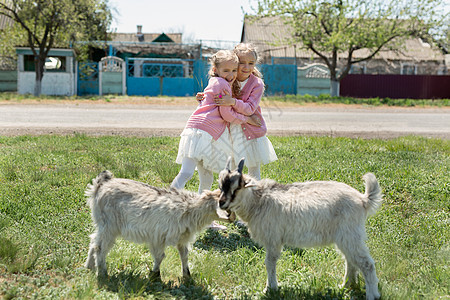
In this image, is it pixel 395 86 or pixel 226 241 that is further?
pixel 395 86

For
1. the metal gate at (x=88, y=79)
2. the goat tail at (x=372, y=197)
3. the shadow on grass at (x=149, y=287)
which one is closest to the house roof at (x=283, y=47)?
the metal gate at (x=88, y=79)

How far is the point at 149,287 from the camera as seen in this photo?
11.6ft

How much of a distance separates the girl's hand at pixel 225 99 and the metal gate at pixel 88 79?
78.4ft

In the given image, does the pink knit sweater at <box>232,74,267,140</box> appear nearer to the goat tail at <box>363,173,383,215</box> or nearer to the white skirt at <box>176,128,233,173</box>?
the white skirt at <box>176,128,233,173</box>

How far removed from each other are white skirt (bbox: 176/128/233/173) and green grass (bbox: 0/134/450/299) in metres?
0.87

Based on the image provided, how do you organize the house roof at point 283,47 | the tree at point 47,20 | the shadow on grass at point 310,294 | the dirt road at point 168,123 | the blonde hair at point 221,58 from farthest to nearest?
the house roof at point 283,47, the tree at point 47,20, the dirt road at point 168,123, the blonde hair at point 221,58, the shadow on grass at point 310,294

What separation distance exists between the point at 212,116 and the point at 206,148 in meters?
0.37

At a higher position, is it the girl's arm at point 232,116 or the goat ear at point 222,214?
the girl's arm at point 232,116

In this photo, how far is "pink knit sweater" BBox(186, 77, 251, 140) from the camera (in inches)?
177

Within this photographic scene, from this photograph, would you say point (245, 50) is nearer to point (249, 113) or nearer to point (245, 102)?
point (245, 102)

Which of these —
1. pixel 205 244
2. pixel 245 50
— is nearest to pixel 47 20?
pixel 245 50

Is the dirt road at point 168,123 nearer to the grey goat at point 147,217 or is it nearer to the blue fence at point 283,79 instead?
the grey goat at point 147,217

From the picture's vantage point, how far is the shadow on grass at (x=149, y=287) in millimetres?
3381

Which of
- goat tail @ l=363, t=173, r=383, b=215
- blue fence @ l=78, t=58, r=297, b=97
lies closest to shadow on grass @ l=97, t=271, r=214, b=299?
goat tail @ l=363, t=173, r=383, b=215
